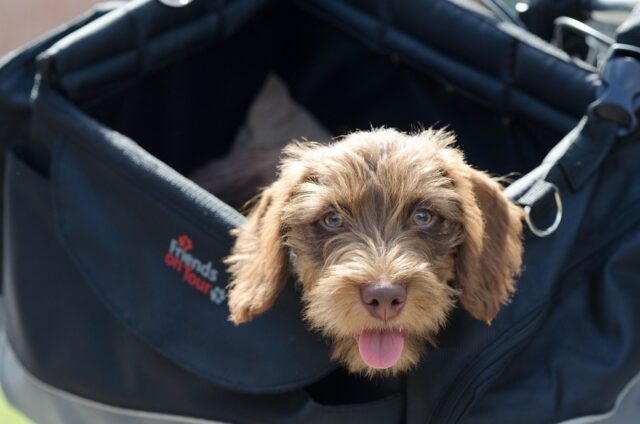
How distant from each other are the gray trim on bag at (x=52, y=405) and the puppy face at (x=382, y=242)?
1.27 feet

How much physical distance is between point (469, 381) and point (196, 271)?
2.15 feet

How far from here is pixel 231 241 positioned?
2082 mm

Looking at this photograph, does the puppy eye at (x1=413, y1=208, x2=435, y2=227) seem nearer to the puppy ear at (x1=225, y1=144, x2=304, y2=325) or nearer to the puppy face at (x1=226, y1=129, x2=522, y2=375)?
the puppy face at (x1=226, y1=129, x2=522, y2=375)

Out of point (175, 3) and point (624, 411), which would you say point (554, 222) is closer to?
point (624, 411)

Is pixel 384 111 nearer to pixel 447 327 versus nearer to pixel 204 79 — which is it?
pixel 204 79

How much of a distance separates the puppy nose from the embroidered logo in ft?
1.46

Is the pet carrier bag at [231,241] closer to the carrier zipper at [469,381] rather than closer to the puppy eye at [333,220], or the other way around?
the carrier zipper at [469,381]

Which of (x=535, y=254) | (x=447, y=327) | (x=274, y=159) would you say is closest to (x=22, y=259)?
(x=274, y=159)

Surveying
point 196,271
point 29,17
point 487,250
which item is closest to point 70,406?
point 196,271

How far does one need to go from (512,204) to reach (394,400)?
481 millimetres

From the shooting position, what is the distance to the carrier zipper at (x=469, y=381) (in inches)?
73.8

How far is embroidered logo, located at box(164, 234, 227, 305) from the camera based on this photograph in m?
2.11

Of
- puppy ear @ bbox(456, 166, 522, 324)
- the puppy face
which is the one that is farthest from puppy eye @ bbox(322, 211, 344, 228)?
puppy ear @ bbox(456, 166, 522, 324)

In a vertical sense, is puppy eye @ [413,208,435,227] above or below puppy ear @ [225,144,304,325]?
above
